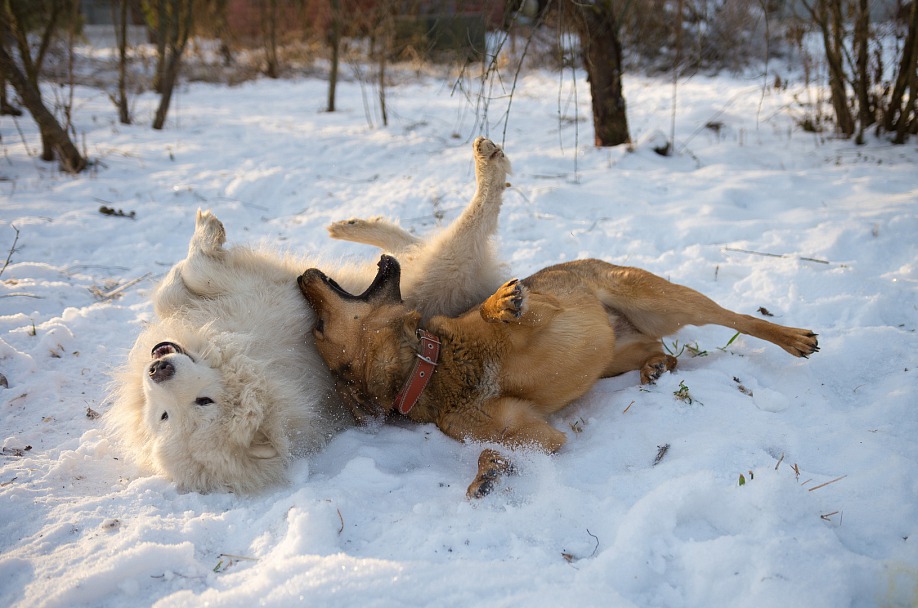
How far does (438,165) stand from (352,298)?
465 cm

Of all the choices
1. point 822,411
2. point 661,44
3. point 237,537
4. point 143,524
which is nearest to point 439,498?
point 237,537

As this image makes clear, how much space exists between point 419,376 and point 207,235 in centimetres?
187

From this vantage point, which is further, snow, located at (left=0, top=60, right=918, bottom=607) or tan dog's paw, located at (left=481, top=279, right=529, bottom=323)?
tan dog's paw, located at (left=481, top=279, right=529, bottom=323)

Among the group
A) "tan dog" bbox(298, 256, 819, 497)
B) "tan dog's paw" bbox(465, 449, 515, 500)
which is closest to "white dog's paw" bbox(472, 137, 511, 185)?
"tan dog" bbox(298, 256, 819, 497)

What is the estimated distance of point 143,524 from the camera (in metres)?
2.57

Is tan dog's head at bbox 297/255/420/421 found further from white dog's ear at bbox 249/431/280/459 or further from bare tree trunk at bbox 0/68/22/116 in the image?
bare tree trunk at bbox 0/68/22/116

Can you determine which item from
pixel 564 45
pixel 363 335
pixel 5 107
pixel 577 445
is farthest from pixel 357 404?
pixel 5 107

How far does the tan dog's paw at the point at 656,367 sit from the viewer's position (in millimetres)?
3557

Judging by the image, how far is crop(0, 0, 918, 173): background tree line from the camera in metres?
5.88

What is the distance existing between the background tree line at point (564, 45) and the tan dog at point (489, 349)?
1605mm

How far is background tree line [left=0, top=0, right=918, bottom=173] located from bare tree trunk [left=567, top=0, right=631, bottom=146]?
1cm

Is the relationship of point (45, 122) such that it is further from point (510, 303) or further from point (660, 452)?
point (660, 452)

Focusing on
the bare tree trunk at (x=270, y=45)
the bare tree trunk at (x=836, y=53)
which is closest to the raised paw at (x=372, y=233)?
the bare tree trunk at (x=836, y=53)

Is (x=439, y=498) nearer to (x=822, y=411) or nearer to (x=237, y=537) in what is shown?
(x=237, y=537)
